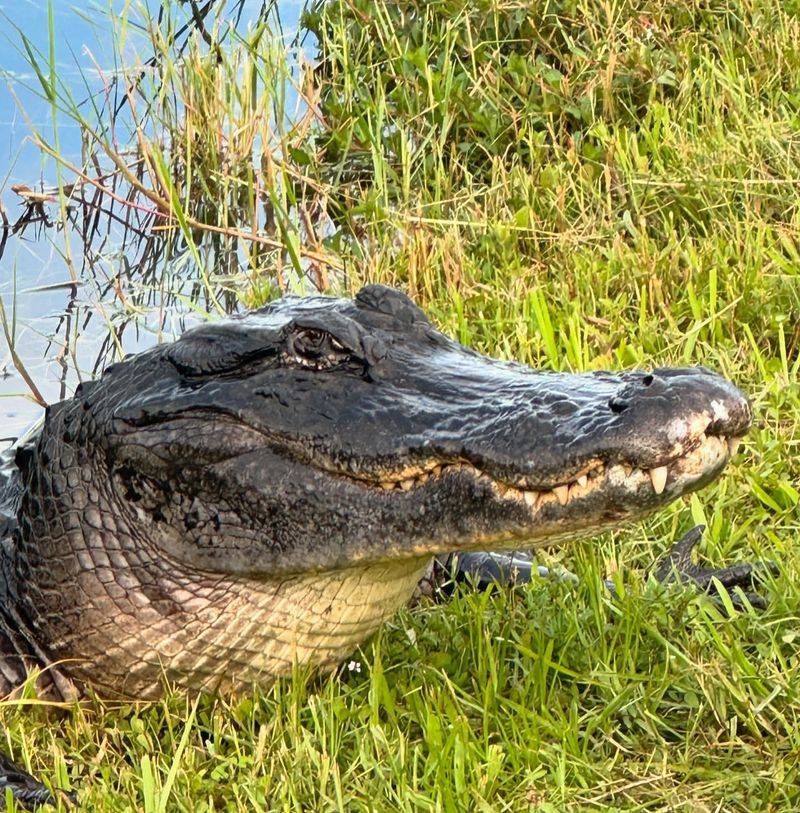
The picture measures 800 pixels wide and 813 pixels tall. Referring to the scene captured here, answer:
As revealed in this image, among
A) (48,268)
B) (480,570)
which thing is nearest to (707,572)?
(480,570)

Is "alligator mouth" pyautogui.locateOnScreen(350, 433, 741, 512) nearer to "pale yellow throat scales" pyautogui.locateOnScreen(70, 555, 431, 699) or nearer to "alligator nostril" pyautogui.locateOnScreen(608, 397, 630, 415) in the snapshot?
"alligator nostril" pyautogui.locateOnScreen(608, 397, 630, 415)

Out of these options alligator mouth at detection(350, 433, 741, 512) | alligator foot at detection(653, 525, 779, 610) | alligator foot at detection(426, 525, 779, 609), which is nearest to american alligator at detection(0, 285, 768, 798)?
alligator mouth at detection(350, 433, 741, 512)

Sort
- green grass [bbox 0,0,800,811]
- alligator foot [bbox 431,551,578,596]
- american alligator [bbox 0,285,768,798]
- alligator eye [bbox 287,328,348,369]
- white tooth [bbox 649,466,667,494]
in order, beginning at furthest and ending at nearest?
1. alligator foot [bbox 431,551,578,596]
2. alligator eye [bbox 287,328,348,369]
3. green grass [bbox 0,0,800,811]
4. american alligator [bbox 0,285,768,798]
5. white tooth [bbox 649,466,667,494]

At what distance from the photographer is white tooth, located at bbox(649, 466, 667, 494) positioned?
2.62 m

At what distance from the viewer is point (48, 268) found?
669cm

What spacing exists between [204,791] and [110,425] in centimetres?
85

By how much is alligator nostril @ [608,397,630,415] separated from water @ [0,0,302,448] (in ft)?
10.6

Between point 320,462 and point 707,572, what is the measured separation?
4.09ft

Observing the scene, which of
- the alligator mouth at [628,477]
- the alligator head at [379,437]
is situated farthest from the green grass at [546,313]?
the alligator mouth at [628,477]

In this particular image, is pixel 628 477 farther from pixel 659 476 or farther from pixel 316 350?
pixel 316 350

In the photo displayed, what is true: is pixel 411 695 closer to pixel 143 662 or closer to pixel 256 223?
pixel 143 662

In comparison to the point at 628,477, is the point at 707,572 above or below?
below

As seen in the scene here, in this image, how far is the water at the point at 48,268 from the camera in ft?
19.5

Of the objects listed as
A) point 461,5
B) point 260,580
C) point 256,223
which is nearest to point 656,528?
point 260,580
